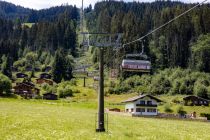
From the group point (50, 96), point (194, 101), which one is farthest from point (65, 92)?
point (194, 101)

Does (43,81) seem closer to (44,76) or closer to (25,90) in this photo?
(44,76)

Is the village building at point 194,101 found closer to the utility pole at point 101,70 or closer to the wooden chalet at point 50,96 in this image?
the wooden chalet at point 50,96

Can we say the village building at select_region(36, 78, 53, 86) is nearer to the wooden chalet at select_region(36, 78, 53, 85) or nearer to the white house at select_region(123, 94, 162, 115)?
the wooden chalet at select_region(36, 78, 53, 85)

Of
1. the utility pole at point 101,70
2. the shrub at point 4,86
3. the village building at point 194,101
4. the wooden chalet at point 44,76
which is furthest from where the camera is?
the wooden chalet at point 44,76

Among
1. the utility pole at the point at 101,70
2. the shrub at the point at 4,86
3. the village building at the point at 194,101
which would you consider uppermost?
the utility pole at the point at 101,70

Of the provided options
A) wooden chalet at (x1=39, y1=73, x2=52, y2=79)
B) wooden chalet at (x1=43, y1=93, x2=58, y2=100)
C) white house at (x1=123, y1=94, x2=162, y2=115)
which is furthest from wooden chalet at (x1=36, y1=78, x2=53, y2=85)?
white house at (x1=123, y1=94, x2=162, y2=115)

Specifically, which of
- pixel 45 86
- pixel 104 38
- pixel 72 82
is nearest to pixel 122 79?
pixel 72 82

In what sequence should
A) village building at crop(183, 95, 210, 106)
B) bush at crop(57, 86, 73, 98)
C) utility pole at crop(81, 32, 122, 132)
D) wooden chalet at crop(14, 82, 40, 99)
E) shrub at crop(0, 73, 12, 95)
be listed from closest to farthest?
utility pole at crop(81, 32, 122, 132) < village building at crop(183, 95, 210, 106) < shrub at crop(0, 73, 12, 95) < bush at crop(57, 86, 73, 98) < wooden chalet at crop(14, 82, 40, 99)

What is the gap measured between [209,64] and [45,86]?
215 ft

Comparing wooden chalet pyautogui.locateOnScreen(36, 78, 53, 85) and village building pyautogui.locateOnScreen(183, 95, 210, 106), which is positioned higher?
wooden chalet pyautogui.locateOnScreen(36, 78, 53, 85)

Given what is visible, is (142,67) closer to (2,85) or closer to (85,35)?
(85,35)

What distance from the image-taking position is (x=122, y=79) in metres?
173

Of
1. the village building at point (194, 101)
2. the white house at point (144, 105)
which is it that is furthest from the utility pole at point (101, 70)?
the village building at point (194, 101)

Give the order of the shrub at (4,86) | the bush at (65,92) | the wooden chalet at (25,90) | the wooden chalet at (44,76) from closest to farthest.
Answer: the shrub at (4,86)
the bush at (65,92)
the wooden chalet at (25,90)
the wooden chalet at (44,76)
